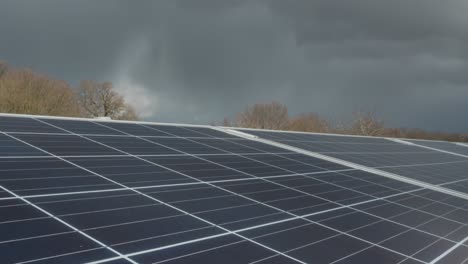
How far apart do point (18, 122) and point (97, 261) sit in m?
8.86

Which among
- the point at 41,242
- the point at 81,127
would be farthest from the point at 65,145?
the point at 41,242

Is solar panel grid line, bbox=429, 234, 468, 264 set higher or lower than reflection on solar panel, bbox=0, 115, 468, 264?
lower

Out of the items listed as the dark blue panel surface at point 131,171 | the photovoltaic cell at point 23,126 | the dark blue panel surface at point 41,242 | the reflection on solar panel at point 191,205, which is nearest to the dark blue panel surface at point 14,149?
the reflection on solar panel at point 191,205

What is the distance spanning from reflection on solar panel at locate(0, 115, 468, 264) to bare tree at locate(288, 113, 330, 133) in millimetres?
65750

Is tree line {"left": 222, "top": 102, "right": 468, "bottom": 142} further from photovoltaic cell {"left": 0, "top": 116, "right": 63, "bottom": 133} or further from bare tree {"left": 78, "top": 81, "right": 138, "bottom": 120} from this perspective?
photovoltaic cell {"left": 0, "top": 116, "right": 63, "bottom": 133}

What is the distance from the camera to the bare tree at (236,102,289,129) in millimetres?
83375

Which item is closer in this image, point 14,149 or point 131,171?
point 14,149

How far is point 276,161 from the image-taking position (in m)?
14.9

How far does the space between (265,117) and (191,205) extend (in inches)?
2998

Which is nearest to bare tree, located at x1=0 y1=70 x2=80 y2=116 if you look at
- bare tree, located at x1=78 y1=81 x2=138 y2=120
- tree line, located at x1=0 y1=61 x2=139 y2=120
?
tree line, located at x1=0 y1=61 x2=139 y2=120

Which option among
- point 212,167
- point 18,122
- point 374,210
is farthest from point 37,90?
point 374,210

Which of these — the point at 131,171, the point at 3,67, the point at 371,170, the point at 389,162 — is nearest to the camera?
the point at 131,171

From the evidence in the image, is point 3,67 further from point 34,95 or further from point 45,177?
point 45,177

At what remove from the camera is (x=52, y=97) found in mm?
53312
